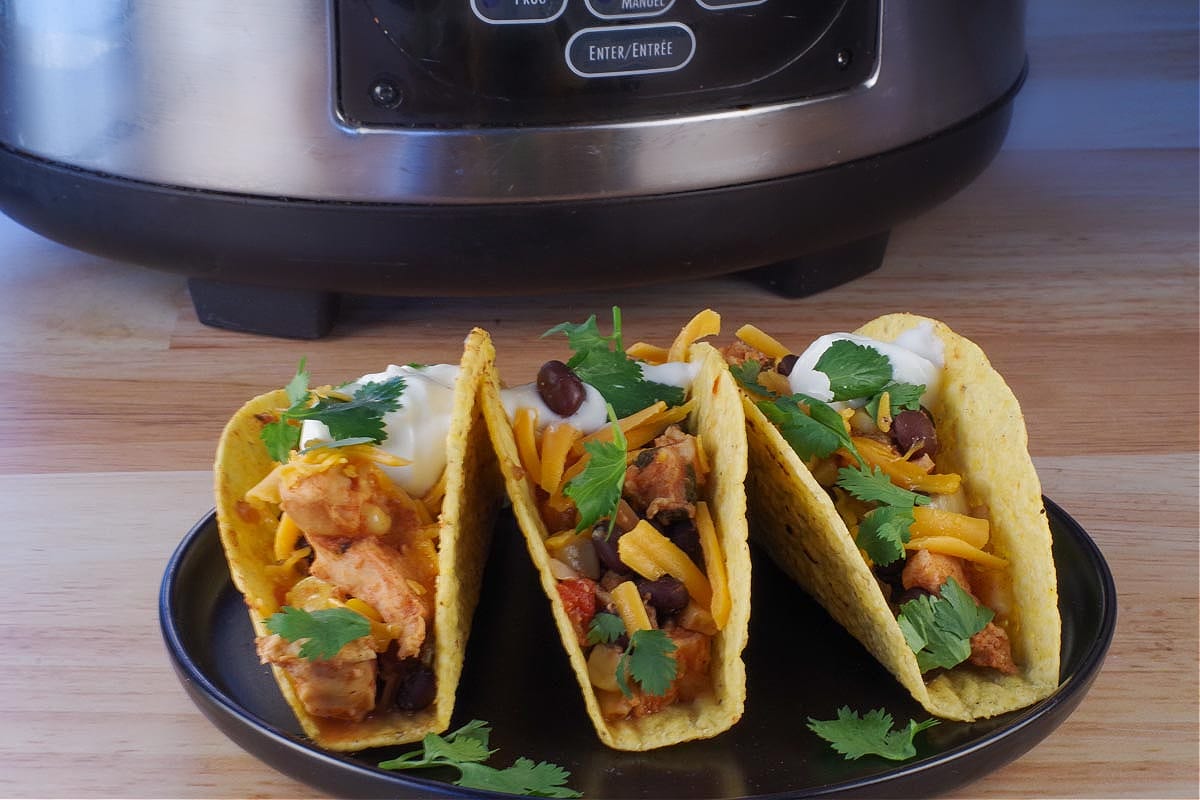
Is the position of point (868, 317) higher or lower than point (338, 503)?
lower

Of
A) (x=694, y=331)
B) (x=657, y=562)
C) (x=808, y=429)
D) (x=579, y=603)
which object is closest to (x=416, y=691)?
(x=579, y=603)

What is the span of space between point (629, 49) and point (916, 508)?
36.9 inches

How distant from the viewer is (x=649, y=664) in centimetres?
146

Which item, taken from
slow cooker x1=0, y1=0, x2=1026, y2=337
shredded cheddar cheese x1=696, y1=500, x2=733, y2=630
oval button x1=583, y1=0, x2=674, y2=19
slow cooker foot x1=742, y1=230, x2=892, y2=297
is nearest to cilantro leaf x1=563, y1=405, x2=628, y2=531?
shredded cheddar cheese x1=696, y1=500, x2=733, y2=630

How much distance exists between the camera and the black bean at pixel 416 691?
146 centimetres

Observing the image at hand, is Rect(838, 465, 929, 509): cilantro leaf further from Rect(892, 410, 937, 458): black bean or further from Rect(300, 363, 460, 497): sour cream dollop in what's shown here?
Rect(300, 363, 460, 497): sour cream dollop

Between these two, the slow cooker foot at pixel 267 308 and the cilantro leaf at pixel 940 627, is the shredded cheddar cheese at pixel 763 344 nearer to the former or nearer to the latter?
the cilantro leaf at pixel 940 627

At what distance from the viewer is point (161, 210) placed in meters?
2.28

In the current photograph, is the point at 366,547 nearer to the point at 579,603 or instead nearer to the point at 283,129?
the point at 579,603

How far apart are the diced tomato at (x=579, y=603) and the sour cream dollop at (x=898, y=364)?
0.41m

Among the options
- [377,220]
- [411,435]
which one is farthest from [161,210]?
[411,435]

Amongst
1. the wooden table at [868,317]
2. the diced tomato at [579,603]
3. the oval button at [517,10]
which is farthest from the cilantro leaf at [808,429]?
the oval button at [517,10]

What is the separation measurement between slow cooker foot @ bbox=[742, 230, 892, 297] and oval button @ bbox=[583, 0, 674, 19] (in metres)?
0.70

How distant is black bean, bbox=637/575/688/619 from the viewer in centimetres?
153
